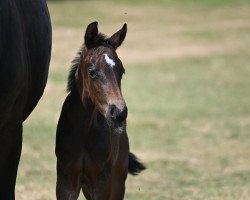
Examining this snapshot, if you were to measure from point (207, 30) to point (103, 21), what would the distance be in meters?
3.86

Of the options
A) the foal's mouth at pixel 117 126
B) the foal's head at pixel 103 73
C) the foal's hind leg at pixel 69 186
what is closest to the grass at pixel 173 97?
the foal's hind leg at pixel 69 186

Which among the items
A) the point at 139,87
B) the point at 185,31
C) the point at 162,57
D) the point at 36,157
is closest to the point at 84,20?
the point at 185,31

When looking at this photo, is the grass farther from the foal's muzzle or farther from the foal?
the foal's muzzle

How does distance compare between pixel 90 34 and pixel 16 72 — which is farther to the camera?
pixel 90 34

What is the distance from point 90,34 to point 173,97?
42.1 ft

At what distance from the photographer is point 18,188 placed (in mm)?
10578

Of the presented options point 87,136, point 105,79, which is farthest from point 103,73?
point 87,136

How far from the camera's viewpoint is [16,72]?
20.1ft

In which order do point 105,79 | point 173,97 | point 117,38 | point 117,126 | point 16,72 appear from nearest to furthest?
point 16,72
point 117,126
point 105,79
point 117,38
point 173,97

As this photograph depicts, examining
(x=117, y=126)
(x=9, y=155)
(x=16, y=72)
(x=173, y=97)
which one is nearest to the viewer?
(x=16, y=72)

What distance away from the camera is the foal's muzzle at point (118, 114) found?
6312 mm

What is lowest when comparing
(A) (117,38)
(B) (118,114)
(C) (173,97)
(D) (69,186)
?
(C) (173,97)

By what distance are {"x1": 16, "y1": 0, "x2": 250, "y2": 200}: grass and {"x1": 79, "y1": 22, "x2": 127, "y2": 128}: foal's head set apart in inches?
130

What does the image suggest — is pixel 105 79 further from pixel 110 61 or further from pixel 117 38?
pixel 117 38
